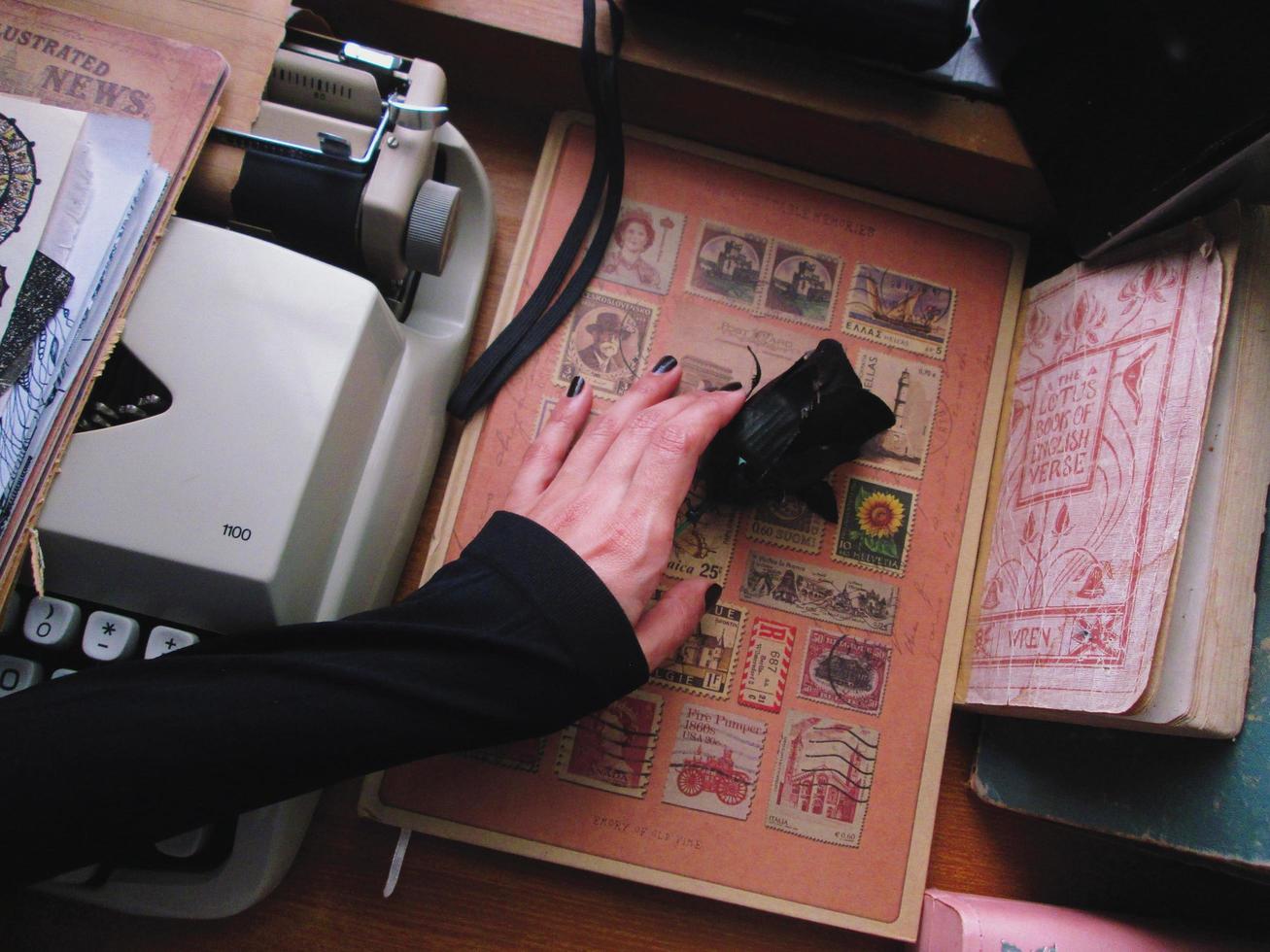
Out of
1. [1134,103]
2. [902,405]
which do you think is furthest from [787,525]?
[1134,103]

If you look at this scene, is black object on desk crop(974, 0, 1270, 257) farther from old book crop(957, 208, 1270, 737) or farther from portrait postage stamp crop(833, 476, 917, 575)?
portrait postage stamp crop(833, 476, 917, 575)

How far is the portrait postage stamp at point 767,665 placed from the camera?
24.3 inches

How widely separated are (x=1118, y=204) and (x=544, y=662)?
48cm

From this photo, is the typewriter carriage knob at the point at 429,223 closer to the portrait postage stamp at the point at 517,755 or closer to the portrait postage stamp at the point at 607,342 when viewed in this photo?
the portrait postage stamp at the point at 607,342

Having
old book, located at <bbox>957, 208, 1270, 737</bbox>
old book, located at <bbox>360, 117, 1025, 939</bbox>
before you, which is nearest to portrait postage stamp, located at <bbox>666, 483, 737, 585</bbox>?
old book, located at <bbox>360, 117, 1025, 939</bbox>

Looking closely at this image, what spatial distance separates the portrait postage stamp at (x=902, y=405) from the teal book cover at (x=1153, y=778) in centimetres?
21

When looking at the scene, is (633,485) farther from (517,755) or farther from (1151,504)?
(1151,504)

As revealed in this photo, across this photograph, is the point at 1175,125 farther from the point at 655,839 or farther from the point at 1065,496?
the point at 655,839

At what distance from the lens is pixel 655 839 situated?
0.59m

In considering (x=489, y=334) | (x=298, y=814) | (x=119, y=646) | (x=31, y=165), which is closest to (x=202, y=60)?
(x=31, y=165)

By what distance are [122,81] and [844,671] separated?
0.62 metres

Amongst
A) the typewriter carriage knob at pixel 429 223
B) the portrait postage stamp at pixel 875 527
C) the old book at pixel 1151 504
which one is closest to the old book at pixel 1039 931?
the old book at pixel 1151 504

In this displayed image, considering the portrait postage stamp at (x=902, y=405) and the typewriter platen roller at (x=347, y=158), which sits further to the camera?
the portrait postage stamp at (x=902, y=405)

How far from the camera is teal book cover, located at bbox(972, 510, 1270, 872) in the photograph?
49cm
